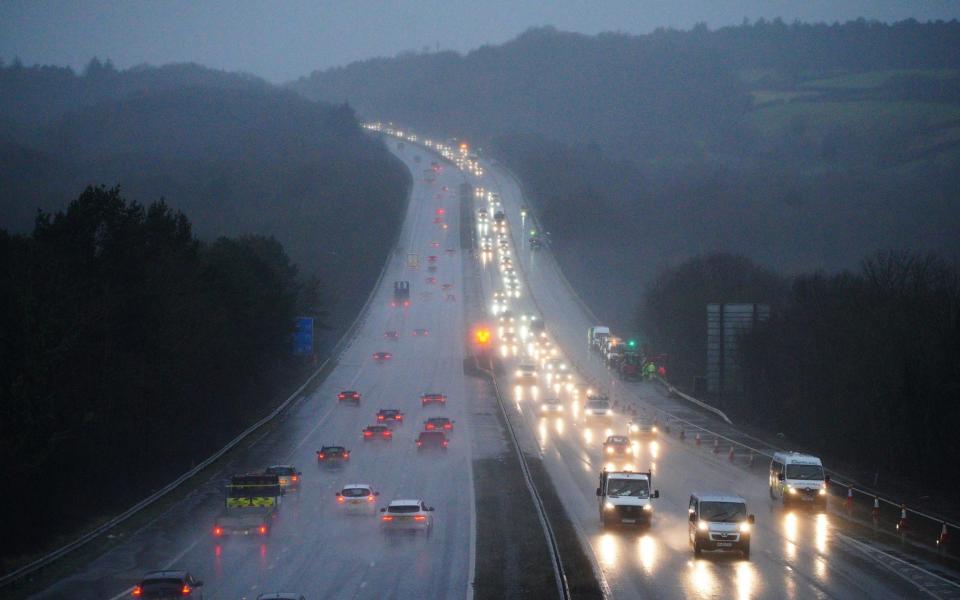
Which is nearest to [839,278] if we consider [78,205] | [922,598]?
[78,205]

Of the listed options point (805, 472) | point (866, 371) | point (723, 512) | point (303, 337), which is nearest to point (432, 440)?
point (866, 371)

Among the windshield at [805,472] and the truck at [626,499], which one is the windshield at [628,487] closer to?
the truck at [626,499]

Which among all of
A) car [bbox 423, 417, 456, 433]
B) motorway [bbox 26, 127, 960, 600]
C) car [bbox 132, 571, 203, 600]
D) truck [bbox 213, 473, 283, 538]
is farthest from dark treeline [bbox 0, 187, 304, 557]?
car [bbox 423, 417, 456, 433]

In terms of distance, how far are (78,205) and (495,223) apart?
434 ft

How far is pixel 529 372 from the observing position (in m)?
89.6

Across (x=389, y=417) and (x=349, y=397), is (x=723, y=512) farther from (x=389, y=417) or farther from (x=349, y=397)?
(x=349, y=397)

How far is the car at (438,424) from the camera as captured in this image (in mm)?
63250

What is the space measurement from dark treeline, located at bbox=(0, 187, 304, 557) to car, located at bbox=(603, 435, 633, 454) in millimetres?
19563

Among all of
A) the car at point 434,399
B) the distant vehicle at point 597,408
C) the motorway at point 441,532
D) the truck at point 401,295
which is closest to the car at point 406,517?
the motorway at point 441,532

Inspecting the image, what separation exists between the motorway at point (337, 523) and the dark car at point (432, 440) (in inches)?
24.5

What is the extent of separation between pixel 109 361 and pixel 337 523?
45.9ft

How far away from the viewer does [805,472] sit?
4038 centimetres

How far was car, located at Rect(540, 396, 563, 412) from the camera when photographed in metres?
73.1

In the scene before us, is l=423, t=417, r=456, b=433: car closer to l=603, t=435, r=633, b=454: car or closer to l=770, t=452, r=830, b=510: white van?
l=603, t=435, r=633, b=454: car
